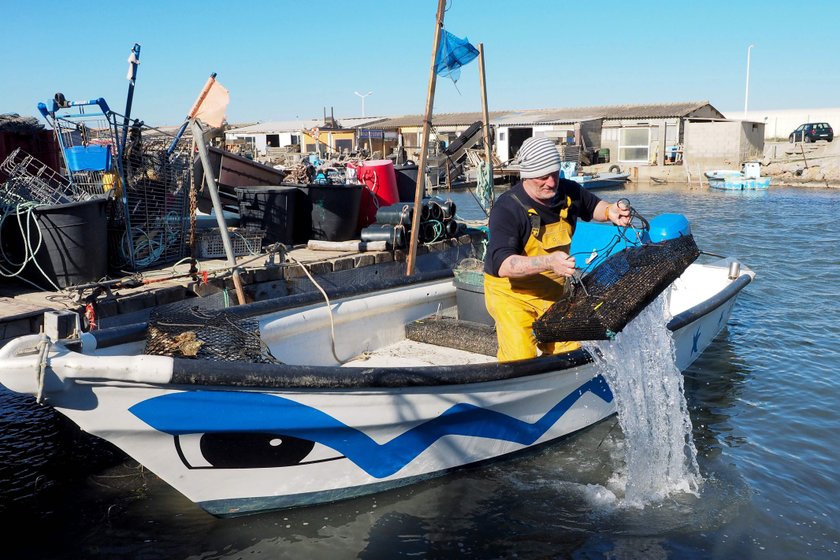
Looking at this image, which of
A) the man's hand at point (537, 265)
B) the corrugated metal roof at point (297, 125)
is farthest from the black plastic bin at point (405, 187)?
the corrugated metal roof at point (297, 125)

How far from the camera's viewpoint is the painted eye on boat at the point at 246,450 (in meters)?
4.10

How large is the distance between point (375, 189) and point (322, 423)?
19.3 ft

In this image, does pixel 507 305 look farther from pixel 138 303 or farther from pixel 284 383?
pixel 138 303

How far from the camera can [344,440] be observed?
4.43 meters

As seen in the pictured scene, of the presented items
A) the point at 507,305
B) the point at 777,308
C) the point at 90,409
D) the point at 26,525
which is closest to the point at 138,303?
the point at 26,525

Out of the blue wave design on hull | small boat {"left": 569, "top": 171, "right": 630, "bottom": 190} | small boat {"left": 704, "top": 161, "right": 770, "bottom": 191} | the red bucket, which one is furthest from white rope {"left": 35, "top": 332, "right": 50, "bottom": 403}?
small boat {"left": 704, "top": 161, "right": 770, "bottom": 191}

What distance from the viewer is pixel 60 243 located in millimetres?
6422

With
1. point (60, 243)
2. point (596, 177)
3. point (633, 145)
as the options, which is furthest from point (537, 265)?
point (633, 145)

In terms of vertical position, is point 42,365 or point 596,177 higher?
point 42,365

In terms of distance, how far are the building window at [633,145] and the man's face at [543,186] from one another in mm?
37081

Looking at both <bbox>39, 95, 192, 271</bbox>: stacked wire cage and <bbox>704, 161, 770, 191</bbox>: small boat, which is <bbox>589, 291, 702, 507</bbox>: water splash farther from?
<bbox>704, 161, 770, 191</bbox>: small boat

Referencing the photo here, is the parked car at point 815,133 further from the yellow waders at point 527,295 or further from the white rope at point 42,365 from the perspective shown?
the white rope at point 42,365

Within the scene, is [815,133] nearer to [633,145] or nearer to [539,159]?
[633,145]

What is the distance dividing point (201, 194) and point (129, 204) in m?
2.50
